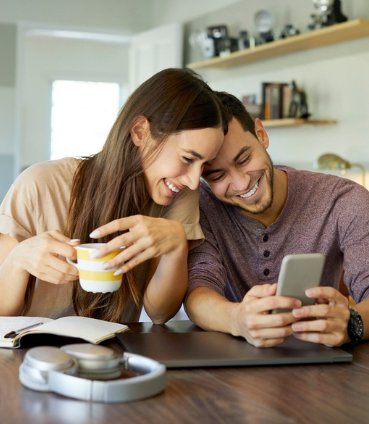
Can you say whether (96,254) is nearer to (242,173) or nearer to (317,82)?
(242,173)

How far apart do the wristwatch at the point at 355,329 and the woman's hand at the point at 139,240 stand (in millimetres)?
413

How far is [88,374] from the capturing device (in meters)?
0.94

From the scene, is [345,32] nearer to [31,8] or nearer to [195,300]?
[195,300]

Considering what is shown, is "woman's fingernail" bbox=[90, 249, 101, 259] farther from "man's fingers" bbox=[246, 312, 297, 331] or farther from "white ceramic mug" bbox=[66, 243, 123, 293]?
"man's fingers" bbox=[246, 312, 297, 331]

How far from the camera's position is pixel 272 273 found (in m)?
1.74

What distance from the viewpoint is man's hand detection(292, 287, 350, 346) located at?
1196mm

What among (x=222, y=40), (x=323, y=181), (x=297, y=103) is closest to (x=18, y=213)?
(x=323, y=181)

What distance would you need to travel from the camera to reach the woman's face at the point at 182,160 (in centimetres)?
147

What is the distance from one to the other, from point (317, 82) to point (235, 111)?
271 centimetres

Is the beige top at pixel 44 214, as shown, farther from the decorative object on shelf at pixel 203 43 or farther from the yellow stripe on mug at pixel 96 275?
the decorative object on shelf at pixel 203 43

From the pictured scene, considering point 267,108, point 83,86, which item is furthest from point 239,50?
point 83,86

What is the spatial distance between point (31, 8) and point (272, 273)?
5.20 metres

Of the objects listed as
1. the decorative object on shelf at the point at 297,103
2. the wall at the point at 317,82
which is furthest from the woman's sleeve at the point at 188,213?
the decorative object on shelf at the point at 297,103

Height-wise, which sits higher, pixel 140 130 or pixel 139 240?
pixel 140 130
